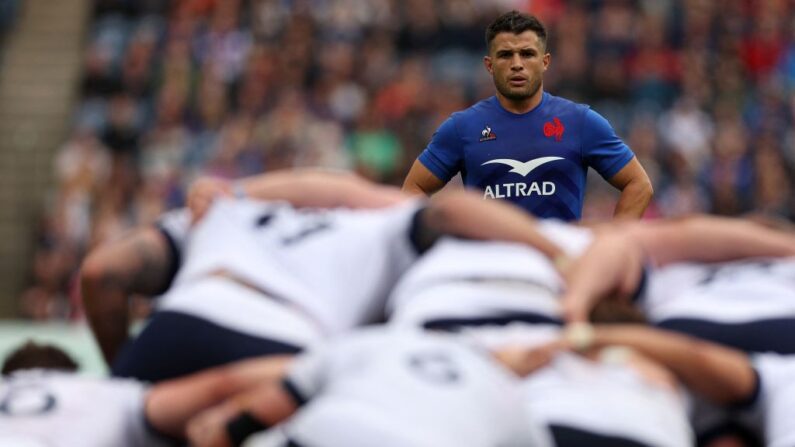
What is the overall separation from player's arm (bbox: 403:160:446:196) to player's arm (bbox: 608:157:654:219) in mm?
623

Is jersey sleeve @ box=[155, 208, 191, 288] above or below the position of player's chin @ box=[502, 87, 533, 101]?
below

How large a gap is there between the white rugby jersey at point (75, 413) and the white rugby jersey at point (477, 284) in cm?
76

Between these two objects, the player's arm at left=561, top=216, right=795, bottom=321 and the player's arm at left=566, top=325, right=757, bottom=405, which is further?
the player's arm at left=561, top=216, right=795, bottom=321

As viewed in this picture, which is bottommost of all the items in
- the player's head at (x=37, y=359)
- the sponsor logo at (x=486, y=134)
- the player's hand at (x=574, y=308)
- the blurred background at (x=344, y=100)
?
the blurred background at (x=344, y=100)

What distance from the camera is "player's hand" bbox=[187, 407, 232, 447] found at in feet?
9.73

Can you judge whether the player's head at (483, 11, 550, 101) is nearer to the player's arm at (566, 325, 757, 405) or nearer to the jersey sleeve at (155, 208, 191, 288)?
the jersey sleeve at (155, 208, 191, 288)

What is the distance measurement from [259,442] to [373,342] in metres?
0.38

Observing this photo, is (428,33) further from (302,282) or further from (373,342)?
(373,342)

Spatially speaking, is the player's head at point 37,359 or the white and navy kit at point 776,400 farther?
the player's head at point 37,359

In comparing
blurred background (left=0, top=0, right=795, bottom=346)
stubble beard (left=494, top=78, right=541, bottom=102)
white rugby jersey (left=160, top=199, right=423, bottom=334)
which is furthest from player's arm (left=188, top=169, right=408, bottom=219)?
blurred background (left=0, top=0, right=795, bottom=346)

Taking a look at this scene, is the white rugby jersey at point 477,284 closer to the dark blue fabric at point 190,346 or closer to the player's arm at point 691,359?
the player's arm at point 691,359

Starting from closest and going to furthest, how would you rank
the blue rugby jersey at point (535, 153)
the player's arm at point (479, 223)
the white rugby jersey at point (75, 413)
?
the white rugby jersey at point (75, 413) → the player's arm at point (479, 223) → the blue rugby jersey at point (535, 153)

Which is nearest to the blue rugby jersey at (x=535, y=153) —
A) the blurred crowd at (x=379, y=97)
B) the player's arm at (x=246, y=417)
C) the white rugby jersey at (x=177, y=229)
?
the white rugby jersey at (x=177, y=229)

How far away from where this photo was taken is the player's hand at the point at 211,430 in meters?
2.97
